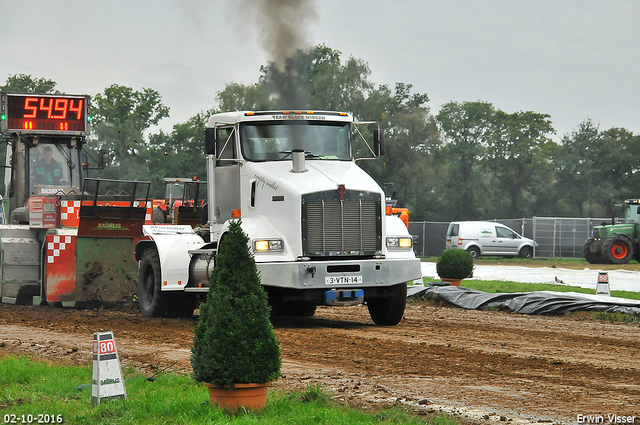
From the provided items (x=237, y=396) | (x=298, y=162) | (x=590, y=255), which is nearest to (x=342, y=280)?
(x=298, y=162)

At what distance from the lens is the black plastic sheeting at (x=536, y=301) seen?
15.5m

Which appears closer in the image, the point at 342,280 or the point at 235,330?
the point at 235,330

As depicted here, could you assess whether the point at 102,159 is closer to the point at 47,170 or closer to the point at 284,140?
the point at 47,170

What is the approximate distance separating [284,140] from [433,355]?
4784 millimetres

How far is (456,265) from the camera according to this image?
2145cm

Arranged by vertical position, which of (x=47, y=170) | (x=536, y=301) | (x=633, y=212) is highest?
(x=47, y=170)

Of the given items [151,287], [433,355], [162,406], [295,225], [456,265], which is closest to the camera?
[162,406]

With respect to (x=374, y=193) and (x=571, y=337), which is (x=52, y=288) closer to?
(x=374, y=193)

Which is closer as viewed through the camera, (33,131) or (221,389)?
(221,389)

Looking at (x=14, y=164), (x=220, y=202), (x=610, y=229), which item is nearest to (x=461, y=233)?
(x=610, y=229)

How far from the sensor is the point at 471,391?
7.45 meters

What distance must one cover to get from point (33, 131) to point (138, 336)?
9427mm

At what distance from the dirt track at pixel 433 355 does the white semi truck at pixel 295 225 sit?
65 centimetres

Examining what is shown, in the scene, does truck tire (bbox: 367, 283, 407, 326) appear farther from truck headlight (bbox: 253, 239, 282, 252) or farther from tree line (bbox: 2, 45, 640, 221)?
tree line (bbox: 2, 45, 640, 221)
